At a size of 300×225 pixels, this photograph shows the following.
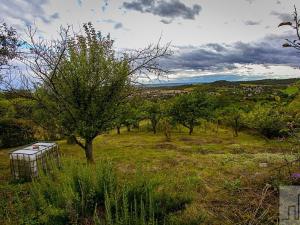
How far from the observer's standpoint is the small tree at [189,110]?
36.3 metres

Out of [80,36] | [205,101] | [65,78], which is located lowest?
[205,101]

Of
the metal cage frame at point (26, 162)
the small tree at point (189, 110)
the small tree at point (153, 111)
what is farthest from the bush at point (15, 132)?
the small tree at point (189, 110)

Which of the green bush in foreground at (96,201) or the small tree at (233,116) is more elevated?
the green bush in foreground at (96,201)

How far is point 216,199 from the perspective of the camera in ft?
21.9

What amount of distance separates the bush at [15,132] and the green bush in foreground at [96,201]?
17.9 metres

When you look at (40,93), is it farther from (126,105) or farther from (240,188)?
(240,188)

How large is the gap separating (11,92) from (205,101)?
29.8m

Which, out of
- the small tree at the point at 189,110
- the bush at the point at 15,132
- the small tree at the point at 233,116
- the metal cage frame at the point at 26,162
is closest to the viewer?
the metal cage frame at the point at 26,162

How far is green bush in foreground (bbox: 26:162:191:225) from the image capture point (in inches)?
188

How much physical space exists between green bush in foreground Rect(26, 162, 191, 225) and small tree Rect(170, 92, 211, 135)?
1193 inches

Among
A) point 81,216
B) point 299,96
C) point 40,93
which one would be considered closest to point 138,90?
point 40,93

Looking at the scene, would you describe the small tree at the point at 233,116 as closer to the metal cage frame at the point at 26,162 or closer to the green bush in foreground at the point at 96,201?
the metal cage frame at the point at 26,162

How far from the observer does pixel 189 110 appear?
36.3 metres

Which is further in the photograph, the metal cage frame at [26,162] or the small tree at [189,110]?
the small tree at [189,110]
